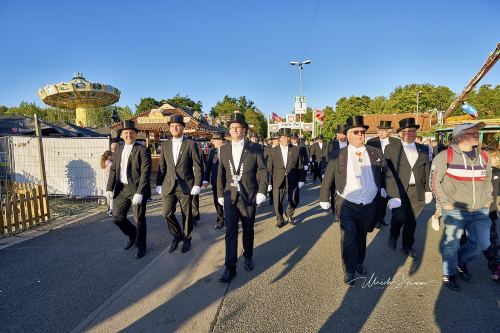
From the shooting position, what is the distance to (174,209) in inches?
184

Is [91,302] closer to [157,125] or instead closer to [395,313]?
[395,313]

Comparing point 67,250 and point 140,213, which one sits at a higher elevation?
point 140,213

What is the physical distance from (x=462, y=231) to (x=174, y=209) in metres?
4.05

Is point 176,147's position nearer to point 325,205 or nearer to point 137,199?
point 137,199

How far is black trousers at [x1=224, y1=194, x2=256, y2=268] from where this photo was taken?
143 inches

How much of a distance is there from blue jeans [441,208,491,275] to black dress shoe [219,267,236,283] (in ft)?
8.53

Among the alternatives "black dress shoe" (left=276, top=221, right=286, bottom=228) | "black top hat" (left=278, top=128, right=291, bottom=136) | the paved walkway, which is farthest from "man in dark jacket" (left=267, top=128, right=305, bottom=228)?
the paved walkway

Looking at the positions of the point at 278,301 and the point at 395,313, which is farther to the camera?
the point at 278,301

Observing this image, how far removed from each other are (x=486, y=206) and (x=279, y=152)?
398 centimetres

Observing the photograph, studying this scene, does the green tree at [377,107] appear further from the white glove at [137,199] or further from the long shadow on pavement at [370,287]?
the white glove at [137,199]

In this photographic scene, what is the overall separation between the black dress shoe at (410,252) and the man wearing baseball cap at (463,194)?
77 cm

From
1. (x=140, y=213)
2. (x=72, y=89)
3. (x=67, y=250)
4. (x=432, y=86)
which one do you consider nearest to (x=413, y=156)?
(x=140, y=213)

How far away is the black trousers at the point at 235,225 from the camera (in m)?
3.63

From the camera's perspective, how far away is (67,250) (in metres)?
4.75
